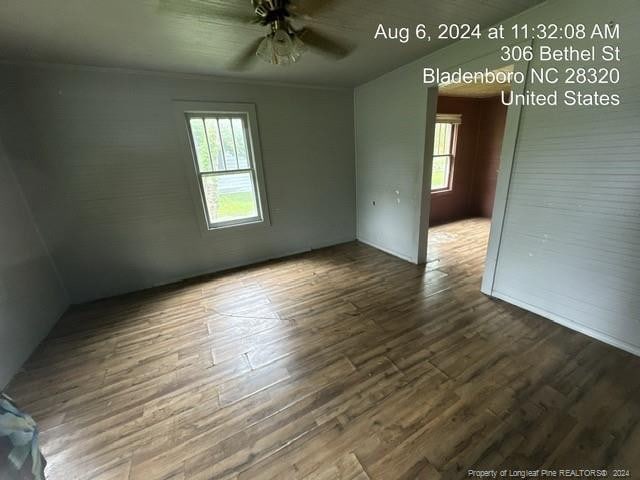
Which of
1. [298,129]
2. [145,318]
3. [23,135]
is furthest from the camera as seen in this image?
[298,129]

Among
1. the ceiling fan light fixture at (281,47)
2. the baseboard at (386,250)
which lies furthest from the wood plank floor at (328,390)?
the ceiling fan light fixture at (281,47)

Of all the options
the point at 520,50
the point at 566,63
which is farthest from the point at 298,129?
the point at 566,63

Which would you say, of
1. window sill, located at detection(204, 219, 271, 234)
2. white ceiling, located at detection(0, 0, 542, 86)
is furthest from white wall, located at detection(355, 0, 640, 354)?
window sill, located at detection(204, 219, 271, 234)

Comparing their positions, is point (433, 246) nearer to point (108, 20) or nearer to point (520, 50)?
point (520, 50)

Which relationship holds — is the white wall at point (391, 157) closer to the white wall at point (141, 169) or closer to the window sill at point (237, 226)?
the white wall at point (141, 169)

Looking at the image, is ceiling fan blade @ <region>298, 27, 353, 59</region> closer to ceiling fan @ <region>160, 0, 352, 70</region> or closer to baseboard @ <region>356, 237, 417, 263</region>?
ceiling fan @ <region>160, 0, 352, 70</region>

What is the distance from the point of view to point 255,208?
12.0 feet

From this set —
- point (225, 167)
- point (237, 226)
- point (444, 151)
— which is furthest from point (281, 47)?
point (444, 151)

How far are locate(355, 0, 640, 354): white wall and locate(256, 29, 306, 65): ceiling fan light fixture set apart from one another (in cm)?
170

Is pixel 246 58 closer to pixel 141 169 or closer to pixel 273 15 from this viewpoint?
pixel 273 15

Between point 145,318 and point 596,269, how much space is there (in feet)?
13.0

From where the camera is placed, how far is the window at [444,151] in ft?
16.0

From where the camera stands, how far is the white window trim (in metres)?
2.95

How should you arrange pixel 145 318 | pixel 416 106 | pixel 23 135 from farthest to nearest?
pixel 416 106
pixel 145 318
pixel 23 135
